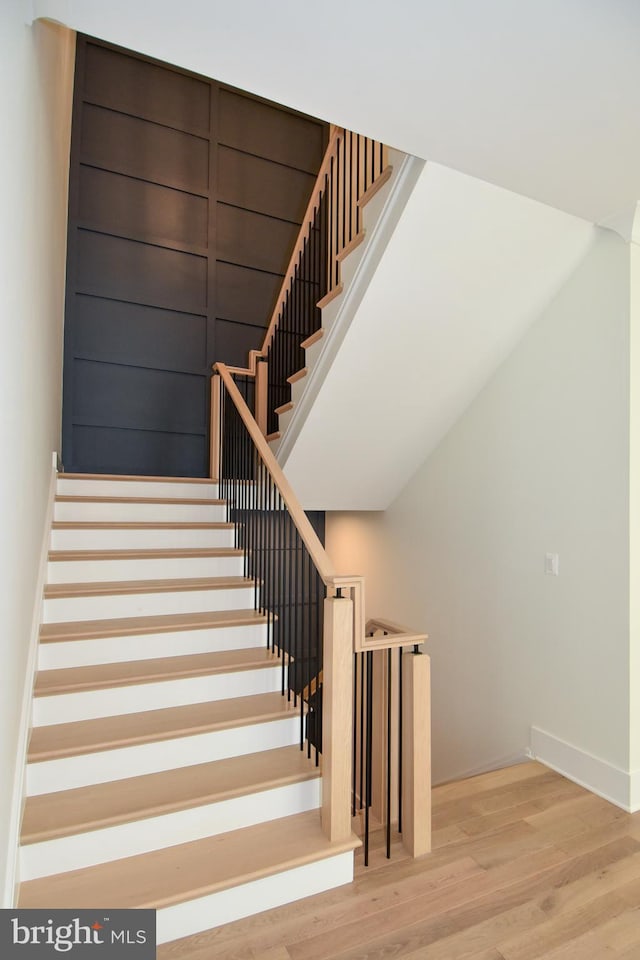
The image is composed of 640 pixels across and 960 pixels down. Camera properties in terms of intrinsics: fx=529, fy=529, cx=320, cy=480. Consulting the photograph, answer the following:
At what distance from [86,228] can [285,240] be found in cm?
176

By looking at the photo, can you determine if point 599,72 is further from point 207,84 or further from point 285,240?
point 207,84

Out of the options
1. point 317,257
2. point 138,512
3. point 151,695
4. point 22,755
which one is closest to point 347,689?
point 151,695

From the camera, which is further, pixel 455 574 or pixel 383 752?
pixel 455 574

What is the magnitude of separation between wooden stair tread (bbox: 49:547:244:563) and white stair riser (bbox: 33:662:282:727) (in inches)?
32.9

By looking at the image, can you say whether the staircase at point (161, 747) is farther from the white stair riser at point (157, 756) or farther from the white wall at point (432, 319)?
the white wall at point (432, 319)

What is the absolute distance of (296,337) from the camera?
4227 mm

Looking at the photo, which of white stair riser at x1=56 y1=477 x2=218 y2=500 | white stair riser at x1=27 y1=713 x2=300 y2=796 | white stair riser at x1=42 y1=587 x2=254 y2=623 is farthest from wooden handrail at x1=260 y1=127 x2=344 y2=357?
white stair riser at x1=27 y1=713 x2=300 y2=796

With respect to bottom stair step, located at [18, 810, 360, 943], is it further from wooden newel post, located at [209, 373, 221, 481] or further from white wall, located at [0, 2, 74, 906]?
wooden newel post, located at [209, 373, 221, 481]

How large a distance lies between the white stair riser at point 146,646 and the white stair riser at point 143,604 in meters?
0.23

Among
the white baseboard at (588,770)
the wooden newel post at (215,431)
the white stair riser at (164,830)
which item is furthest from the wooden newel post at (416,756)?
the wooden newel post at (215,431)

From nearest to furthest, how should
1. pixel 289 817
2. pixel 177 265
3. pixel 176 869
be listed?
1. pixel 176 869
2. pixel 289 817
3. pixel 177 265

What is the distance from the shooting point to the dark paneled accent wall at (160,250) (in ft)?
13.9

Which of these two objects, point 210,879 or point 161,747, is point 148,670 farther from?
point 210,879

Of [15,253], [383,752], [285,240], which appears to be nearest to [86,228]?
[285,240]
